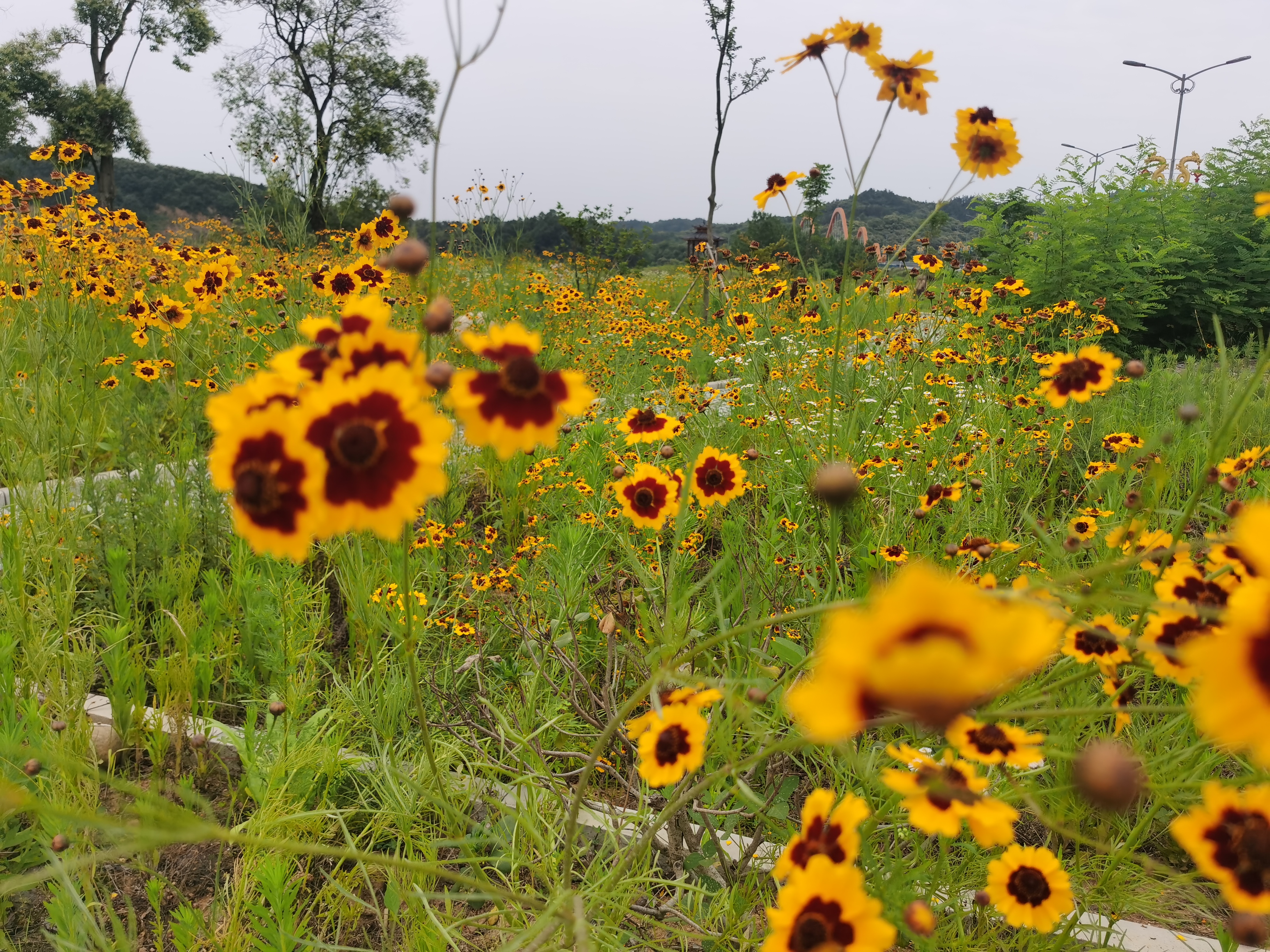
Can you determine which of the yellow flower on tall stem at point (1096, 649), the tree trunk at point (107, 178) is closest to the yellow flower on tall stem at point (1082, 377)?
the yellow flower on tall stem at point (1096, 649)

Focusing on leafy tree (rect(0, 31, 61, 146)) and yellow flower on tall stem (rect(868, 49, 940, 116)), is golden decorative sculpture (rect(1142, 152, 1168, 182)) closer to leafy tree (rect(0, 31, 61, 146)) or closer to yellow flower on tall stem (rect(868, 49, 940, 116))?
yellow flower on tall stem (rect(868, 49, 940, 116))

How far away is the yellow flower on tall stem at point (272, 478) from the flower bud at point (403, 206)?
1.61ft

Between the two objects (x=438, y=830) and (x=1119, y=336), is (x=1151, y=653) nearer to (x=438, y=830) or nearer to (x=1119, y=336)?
(x=438, y=830)

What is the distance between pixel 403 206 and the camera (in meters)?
0.94

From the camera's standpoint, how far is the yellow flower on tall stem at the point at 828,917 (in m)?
0.61

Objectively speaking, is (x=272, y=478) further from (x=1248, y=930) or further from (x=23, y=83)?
(x=23, y=83)

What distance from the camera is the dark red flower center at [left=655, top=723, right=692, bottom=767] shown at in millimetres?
832

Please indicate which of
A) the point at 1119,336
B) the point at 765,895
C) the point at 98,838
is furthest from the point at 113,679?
the point at 1119,336

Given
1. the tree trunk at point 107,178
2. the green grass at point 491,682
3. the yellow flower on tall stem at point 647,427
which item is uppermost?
the tree trunk at point 107,178

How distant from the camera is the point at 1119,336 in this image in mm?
5406

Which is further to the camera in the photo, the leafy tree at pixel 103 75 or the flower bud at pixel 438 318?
the leafy tree at pixel 103 75

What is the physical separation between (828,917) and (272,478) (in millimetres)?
602

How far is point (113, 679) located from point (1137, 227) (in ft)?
22.8

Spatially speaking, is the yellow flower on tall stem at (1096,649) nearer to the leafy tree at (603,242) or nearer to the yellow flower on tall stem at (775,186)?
the yellow flower on tall stem at (775,186)
